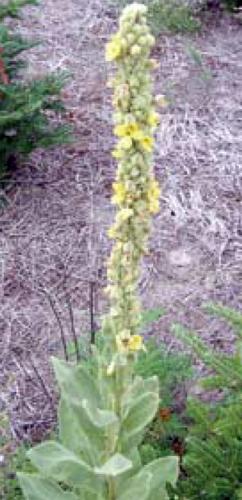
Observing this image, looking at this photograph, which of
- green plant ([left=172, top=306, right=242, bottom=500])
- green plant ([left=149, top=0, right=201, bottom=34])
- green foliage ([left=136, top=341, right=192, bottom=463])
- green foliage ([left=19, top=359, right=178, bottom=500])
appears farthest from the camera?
green plant ([left=149, top=0, right=201, bottom=34])

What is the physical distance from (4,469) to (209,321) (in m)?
1.14

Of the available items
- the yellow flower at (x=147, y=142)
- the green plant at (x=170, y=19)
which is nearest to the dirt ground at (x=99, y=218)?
the green plant at (x=170, y=19)

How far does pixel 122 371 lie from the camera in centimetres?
196

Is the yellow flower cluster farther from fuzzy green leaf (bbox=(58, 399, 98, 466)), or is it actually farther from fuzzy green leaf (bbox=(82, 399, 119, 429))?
fuzzy green leaf (bbox=(58, 399, 98, 466))

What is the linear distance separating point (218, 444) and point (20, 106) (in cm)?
212

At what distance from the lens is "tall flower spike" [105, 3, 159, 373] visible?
1.62 metres

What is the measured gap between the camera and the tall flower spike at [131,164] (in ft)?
5.32

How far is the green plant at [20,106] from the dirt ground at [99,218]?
0.21 metres

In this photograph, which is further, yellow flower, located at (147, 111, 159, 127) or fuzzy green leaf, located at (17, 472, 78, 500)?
fuzzy green leaf, located at (17, 472, 78, 500)

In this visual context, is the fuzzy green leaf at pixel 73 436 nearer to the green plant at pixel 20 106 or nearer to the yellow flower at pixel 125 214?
the yellow flower at pixel 125 214

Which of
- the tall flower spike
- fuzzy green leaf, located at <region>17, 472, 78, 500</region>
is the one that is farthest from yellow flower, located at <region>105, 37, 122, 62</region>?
fuzzy green leaf, located at <region>17, 472, 78, 500</region>

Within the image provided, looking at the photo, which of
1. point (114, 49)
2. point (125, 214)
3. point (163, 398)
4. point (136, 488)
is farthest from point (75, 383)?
point (163, 398)

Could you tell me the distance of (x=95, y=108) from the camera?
5113 mm

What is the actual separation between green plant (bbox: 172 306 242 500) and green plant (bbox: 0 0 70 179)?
177 centimetres
